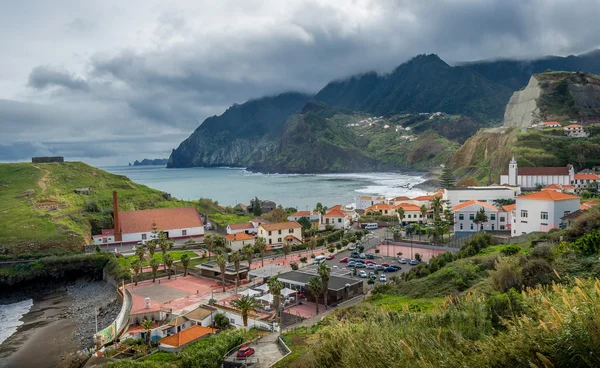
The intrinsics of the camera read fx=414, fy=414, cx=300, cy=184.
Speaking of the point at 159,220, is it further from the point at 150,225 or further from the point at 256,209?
the point at 256,209

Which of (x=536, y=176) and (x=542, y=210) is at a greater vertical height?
(x=536, y=176)

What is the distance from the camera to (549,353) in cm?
592

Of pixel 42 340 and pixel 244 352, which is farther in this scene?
pixel 42 340

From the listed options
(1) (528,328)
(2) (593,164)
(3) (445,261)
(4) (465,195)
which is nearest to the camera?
(1) (528,328)

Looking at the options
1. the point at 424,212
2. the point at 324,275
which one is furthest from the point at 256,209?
the point at 324,275

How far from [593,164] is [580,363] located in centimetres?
8627

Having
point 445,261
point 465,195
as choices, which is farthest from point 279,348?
point 465,195

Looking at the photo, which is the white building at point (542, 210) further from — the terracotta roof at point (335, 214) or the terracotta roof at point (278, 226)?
the terracotta roof at point (278, 226)

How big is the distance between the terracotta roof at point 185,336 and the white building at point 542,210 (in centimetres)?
3020

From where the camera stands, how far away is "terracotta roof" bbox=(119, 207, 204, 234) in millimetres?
52125

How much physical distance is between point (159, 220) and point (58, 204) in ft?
51.8

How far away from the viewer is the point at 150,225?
52.7 meters

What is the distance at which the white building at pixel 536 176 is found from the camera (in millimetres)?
67562

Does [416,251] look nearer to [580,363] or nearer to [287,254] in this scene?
[287,254]
